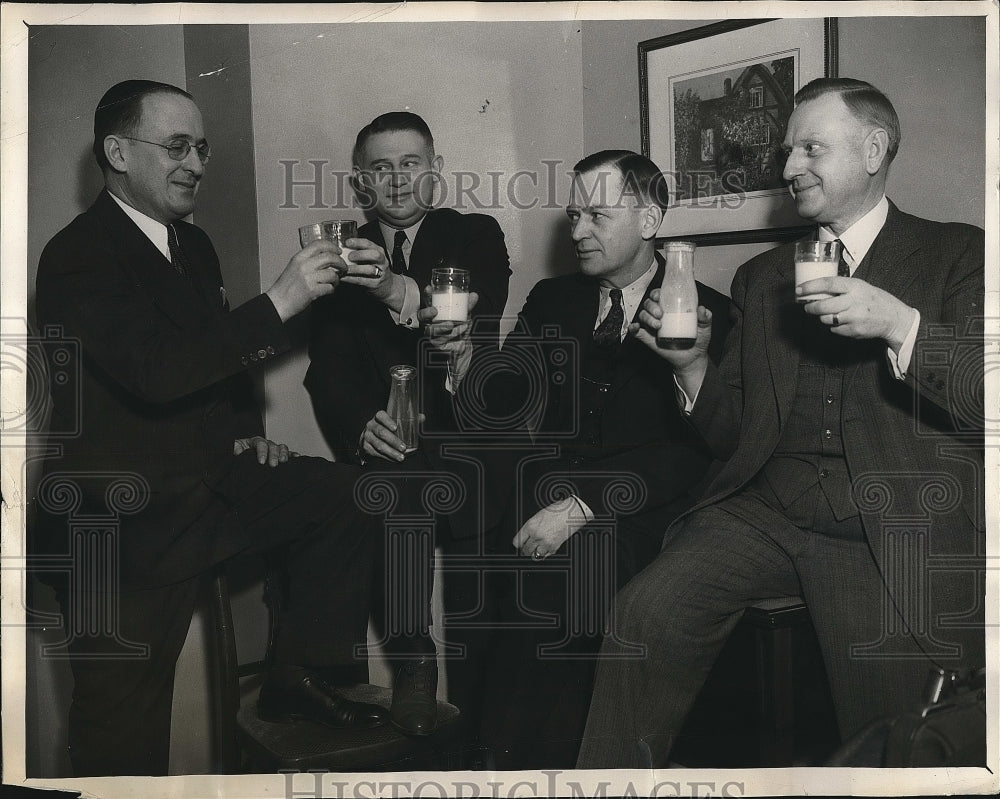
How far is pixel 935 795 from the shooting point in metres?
2.33

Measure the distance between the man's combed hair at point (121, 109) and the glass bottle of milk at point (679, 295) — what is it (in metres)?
1.42

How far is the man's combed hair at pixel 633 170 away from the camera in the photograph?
8.79 ft

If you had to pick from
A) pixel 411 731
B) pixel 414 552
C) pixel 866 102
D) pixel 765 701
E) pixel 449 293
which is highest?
pixel 866 102

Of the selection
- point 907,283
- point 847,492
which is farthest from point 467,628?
point 907,283

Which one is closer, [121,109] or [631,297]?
[121,109]

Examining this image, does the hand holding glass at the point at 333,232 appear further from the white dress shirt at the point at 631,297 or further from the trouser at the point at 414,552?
the white dress shirt at the point at 631,297

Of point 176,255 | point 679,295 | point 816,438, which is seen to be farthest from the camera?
point 176,255

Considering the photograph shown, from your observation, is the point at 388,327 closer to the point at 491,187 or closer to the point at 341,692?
the point at 491,187

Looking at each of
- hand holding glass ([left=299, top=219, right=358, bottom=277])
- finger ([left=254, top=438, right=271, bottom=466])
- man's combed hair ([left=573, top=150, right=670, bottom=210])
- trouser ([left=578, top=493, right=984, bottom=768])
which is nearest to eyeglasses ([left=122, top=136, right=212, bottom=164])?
hand holding glass ([left=299, top=219, right=358, bottom=277])

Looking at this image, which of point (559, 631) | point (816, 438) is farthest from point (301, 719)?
point (816, 438)

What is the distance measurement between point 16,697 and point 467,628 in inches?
48.3

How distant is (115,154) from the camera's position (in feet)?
8.34

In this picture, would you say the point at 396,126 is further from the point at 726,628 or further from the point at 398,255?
the point at 726,628

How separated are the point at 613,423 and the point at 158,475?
1258 mm
